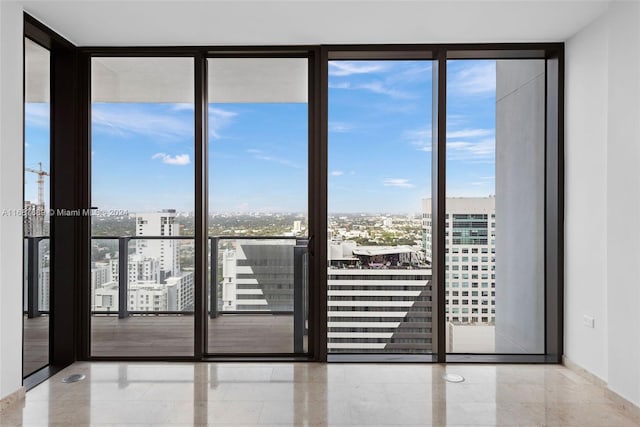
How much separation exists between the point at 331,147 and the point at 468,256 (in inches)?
58.7

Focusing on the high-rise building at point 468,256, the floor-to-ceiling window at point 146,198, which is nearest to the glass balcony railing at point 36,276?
the floor-to-ceiling window at point 146,198

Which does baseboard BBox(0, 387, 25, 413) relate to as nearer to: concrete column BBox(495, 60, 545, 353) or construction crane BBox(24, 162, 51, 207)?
construction crane BBox(24, 162, 51, 207)

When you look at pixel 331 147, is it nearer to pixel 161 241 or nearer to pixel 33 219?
pixel 161 241

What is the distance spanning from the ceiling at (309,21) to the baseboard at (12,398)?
2541mm

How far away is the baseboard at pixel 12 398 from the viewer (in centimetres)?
290

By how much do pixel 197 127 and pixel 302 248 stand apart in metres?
1.32

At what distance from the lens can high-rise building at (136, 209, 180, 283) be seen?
385cm

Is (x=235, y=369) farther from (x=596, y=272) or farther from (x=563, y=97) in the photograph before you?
(x=563, y=97)

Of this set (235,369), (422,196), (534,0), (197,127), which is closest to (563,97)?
(534,0)

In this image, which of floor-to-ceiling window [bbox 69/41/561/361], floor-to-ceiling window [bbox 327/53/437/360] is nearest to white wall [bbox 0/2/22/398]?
floor-to-ceiling window [bbox 69/41/561/361]

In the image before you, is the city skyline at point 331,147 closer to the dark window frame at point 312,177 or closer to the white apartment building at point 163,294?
the dark window frame at point 312,177

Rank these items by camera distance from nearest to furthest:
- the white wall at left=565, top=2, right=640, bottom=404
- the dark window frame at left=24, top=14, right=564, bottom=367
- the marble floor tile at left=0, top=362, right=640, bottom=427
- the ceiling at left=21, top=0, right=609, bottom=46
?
1. the marble floor tile at left=0, top=362, right=640, bottom=427
2. the white wall at left=565, top=2, right=640, bottom=404
3. the ceiling at left=21, top=0, right=609, bottom=46
4. the dark window frame at left=24, top=14, right=564, bottom=367

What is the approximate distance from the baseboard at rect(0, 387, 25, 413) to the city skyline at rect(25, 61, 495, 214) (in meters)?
1.49

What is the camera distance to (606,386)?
3.18 metres
